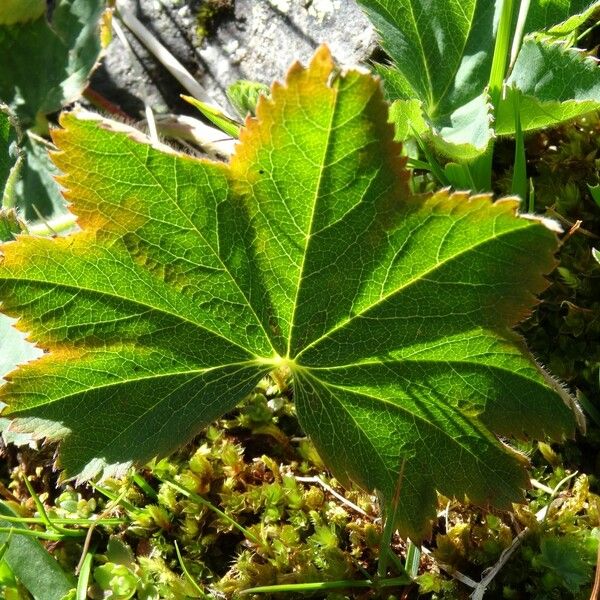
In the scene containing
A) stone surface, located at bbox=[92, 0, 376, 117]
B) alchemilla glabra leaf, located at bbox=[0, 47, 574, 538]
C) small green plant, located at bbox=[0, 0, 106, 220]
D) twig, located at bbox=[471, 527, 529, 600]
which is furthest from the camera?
small green plant, located at bbox=[0, 0, 106, 220]

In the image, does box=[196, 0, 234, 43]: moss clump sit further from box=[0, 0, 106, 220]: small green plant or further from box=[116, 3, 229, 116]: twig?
box=[0, 0, 106, 220]: small green plant

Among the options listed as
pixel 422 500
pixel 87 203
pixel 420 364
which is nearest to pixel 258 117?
pixel 87 203

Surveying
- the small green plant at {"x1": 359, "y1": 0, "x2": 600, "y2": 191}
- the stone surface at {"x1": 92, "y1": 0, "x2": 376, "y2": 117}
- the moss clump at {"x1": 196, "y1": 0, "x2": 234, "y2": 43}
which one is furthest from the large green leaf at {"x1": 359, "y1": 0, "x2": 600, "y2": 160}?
the moss clump at {"x1": 196, "y1": 0, "x2": 234, "y2": 43}

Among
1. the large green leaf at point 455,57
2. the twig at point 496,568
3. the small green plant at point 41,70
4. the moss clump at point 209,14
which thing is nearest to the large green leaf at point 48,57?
the small green plant at point 41,70

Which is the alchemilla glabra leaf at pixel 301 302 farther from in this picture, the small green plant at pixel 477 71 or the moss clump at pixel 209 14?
the moss clump at pixel 209 14

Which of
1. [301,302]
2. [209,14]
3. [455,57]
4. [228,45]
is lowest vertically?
[301,302]

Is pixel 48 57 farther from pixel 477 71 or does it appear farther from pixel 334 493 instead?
pixel 334 493

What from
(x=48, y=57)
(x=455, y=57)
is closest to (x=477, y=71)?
(x=455, y=57)
